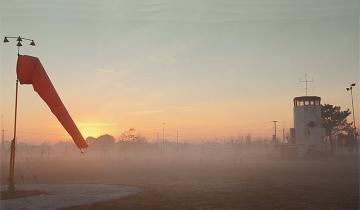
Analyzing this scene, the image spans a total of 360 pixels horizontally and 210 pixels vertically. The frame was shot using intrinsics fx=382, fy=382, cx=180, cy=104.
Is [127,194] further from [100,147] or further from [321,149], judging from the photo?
[100,147]

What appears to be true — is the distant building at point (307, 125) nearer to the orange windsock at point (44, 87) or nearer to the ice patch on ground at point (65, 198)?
the ice patch on ground at point (65, 198)

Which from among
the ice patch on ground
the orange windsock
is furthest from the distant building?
the orange windsock

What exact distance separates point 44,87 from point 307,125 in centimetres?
6752

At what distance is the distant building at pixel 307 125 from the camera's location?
3022 inches

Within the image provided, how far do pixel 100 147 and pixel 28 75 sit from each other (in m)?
125

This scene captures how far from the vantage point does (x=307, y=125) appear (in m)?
77.6

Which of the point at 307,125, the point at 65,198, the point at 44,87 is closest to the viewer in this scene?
the point at 44,87

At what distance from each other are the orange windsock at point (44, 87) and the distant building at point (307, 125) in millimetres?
65647

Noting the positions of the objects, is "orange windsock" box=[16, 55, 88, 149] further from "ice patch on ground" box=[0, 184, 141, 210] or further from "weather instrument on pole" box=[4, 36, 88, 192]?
"ice patch on ground" box=[0, 184, 141, 210]

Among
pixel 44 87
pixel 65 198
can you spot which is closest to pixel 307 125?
pixel 65 198

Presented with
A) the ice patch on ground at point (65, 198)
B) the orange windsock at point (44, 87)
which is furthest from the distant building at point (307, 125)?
the orange windsock at point (44, 87)

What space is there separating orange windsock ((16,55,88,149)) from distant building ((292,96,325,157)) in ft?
215

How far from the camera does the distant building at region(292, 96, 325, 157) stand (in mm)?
76750

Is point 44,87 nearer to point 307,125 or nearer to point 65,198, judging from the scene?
point 65,198
